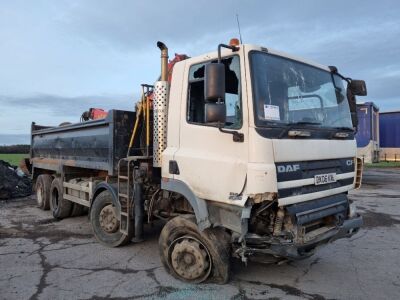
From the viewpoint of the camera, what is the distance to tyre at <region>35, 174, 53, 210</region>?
31.5 ft

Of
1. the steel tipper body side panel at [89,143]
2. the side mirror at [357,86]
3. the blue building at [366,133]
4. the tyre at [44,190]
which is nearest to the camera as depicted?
the side mirror at [357,86]

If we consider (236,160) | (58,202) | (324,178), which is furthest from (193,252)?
(58,202)

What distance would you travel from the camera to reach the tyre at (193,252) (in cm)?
452

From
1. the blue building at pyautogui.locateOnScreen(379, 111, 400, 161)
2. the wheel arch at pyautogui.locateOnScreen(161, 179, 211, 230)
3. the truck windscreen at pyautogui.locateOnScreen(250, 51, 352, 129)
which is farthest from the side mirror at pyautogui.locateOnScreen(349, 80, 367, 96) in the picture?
the blue building at pyautogui.locateOnScreen(379, 111, 400, 161)

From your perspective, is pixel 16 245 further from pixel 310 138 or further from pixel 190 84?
pixel 310 138

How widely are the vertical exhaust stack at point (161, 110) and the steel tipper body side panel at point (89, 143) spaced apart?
889 mm

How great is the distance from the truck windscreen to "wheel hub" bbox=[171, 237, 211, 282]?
63.4 inches

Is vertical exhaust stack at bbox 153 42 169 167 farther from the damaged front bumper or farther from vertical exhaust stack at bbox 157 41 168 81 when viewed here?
the damaged front bumper

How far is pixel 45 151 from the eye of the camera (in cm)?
947

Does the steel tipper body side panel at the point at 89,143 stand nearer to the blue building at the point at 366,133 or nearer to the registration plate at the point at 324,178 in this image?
the registration plate at the point at 324,178

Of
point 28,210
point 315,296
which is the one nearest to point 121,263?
point 315,296

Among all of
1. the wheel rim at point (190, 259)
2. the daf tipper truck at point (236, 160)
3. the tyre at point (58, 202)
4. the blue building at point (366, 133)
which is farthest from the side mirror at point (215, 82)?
the blue building at point (366, 133)

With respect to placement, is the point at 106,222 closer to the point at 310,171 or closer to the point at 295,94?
the point at 310,171

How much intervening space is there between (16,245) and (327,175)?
16.5ft
